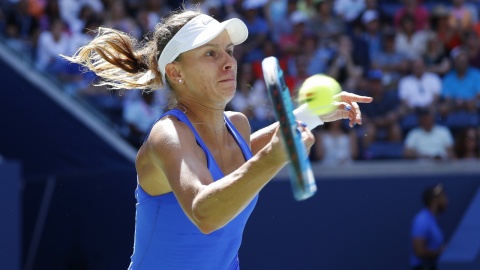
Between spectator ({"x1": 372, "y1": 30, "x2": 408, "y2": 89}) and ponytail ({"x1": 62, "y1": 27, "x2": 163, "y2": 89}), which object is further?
spectator ({"x1": 372, "y1": 30, "x2": 408, "y2": 89})

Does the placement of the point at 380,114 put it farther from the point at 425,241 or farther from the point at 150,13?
the point at 150,13

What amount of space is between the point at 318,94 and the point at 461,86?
6971 mm

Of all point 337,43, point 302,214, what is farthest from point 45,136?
point 337,43

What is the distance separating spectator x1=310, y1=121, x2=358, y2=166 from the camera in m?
8.26

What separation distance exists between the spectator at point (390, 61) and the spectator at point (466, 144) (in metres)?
1.34

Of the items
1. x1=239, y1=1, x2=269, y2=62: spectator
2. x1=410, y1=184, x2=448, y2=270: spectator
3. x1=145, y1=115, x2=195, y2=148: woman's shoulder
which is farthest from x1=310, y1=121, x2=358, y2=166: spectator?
x1=145, y1=115, x2=195, y2=148: woman's shoulder

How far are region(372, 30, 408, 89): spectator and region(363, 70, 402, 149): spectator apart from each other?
2.37ft

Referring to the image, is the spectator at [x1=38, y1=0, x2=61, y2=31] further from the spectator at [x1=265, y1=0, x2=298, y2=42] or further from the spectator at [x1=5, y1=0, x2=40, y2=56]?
the spectator at [x1=265, y1=0, x2=298, y2=42]

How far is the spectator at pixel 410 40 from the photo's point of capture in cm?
1049

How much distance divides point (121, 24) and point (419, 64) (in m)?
3.38

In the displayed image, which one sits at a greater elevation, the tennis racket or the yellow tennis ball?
the tennis racket

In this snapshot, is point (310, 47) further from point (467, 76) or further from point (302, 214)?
point (302, 214)

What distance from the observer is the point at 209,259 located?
3.01 m

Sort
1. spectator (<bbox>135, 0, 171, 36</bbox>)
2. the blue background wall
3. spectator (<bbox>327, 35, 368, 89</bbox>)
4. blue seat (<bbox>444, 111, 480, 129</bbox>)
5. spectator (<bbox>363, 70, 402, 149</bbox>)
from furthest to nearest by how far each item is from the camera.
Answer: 1. spectator (<bbox>135, 0, 171, 36</bbox>)
2. spectator (<bbox>327, 35, 368, 89</bbox>)
3. blue seat (<bbox>444, 111, 480, 129</bbox>)
4. spectator (<bbox>363, 70, 402, 149</bbox>)
5. the blue background wall
